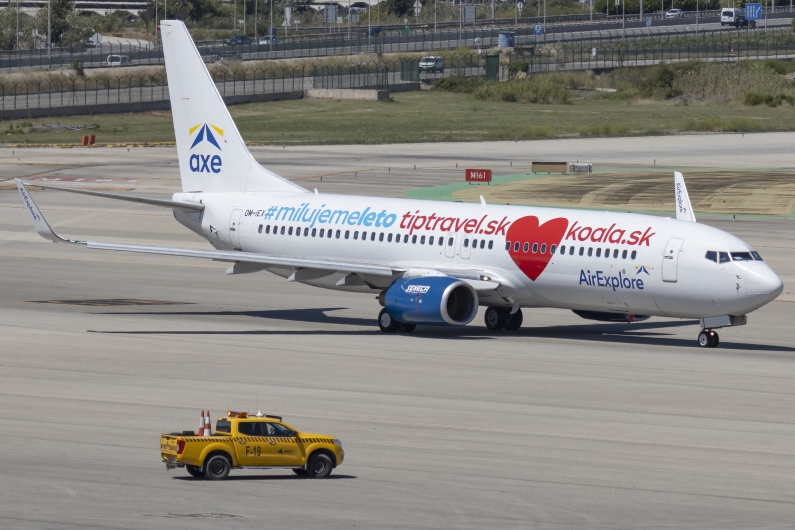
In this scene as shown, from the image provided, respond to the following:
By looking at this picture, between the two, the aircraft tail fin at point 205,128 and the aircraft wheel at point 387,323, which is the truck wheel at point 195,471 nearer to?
the aircraft wheel at point 387,323

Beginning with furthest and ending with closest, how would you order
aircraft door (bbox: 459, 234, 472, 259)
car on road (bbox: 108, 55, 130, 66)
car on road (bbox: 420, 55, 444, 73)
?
car on road (bbox: 108, 55, 130, 66)
car on road (bbox: 420, 55, 444, 73)
aircraft door (bbox: 459, 234, 472, 259)

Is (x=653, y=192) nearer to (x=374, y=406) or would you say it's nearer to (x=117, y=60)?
(x=374, y=406)

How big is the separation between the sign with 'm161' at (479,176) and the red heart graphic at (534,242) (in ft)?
153

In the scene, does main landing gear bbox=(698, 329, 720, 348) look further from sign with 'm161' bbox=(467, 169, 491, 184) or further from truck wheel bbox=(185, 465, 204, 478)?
sign with 'm161' bbox=(467, 169, 491, 184)

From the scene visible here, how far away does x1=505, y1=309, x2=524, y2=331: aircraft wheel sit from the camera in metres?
43.3

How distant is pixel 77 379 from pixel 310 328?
1146cm

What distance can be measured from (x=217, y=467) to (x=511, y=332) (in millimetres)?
21599

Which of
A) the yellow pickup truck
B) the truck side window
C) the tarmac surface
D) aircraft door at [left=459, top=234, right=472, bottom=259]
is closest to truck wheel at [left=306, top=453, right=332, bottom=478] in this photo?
the yellow pickup truck

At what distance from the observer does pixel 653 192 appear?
268 ft

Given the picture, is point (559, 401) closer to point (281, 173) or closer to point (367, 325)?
point (367, 325)

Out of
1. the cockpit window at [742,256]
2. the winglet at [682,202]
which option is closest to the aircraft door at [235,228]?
the winglet at [682,202]

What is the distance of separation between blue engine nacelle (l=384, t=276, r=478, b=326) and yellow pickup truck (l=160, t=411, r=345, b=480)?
55.4 ft

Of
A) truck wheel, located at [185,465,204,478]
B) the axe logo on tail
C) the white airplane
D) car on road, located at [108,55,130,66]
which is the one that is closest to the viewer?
truck wheel, located at [185,465,204,478]

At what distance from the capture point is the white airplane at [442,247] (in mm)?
38469
